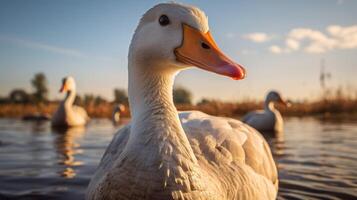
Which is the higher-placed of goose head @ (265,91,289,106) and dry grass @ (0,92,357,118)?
goose head @ (265,91,289,106)

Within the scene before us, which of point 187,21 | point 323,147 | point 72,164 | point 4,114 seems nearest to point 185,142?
point 187,21

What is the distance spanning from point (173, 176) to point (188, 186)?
11 cm

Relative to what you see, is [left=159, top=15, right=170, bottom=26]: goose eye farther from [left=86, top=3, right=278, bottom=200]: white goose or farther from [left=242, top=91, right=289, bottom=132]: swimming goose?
[left=242, top=91, right=289, bottom=132]: swimming goose

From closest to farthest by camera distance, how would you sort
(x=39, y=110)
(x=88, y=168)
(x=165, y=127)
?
(x=165, y=127)
(x=88, y=168)
(x=39, y=110)

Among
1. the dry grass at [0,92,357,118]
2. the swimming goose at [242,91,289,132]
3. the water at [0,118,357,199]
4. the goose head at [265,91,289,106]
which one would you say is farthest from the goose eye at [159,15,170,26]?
the dry grass at [0,92,357,118]

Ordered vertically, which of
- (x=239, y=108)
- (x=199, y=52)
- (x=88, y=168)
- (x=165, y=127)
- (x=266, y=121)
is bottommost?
(x=88, y=168)

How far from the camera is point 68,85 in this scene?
15.0 meters

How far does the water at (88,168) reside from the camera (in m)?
3.80

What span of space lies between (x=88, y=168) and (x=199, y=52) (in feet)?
11.3

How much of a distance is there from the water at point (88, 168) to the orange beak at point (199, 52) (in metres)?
2.11

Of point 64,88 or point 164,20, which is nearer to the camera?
point 164,20

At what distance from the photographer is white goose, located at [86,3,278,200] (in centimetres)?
206

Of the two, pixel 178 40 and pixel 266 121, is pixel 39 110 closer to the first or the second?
pixel 266 121

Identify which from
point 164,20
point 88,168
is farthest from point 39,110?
point 164,20
